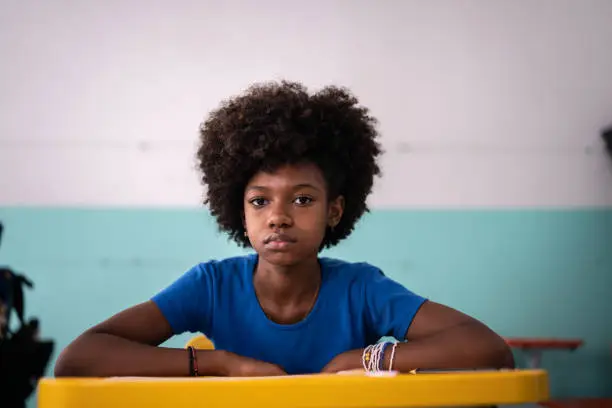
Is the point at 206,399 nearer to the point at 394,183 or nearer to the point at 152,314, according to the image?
the point at 152,314

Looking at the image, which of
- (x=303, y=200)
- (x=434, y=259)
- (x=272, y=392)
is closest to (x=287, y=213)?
(x=303, y=200)

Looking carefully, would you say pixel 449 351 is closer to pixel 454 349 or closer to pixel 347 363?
pixel 454 349

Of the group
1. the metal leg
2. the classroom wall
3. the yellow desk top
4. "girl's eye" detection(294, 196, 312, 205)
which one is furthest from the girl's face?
the classroom wall

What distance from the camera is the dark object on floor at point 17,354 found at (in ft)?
8.39

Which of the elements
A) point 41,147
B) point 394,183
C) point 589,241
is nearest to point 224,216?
point 394,183

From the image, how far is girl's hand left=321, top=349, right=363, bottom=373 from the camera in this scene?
1.15 m

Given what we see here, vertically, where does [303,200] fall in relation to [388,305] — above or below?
above

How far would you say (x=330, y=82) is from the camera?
12.4 ft

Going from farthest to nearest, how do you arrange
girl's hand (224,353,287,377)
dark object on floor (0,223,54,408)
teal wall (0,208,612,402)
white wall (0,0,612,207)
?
white wall (0,0,612,207) → teal wall (0,208,612,402) → dark object on floor (0,223,54,408) → girl's hand (224,353,287,377)

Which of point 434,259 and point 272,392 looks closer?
point 272,392

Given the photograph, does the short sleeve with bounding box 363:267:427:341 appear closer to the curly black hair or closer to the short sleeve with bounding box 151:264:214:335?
the curly black hair

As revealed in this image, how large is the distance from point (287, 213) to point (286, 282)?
16 centimetres

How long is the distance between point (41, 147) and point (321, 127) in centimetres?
268

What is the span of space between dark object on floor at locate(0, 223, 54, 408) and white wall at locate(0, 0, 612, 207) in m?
0.97
